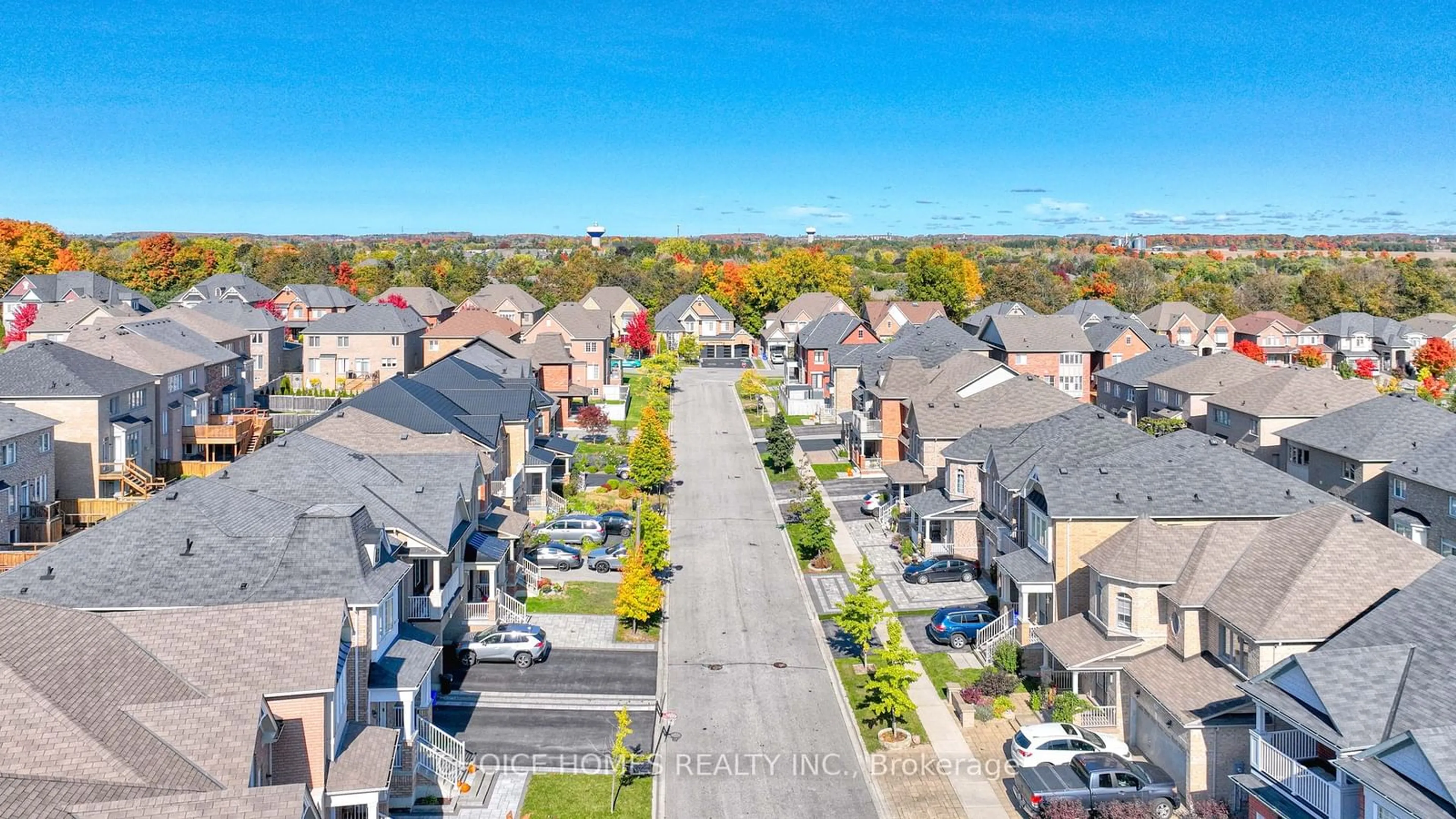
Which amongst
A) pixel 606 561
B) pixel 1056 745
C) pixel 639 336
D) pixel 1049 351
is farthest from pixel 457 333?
pixel 1056 745

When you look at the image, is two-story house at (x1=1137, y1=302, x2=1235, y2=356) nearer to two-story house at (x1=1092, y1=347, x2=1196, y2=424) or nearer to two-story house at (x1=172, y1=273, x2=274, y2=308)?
two-story house at (x1=1092, y1=347, x2=1196, y2=424)

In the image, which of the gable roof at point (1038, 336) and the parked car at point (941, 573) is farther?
the gable roof at point (1038, 336)

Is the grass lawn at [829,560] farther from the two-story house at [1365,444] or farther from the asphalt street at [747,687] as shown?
the two-story house at [1365,444]

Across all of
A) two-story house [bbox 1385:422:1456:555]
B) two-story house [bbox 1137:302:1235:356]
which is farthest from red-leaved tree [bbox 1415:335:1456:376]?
two-story house [bbox 1385:422:1456:555]

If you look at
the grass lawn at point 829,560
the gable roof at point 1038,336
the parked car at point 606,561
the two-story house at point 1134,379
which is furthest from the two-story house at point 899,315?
the parked car at point 606,561

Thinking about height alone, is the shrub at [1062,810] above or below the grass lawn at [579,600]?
below

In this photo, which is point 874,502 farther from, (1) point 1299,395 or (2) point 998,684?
(2) point 998,684
